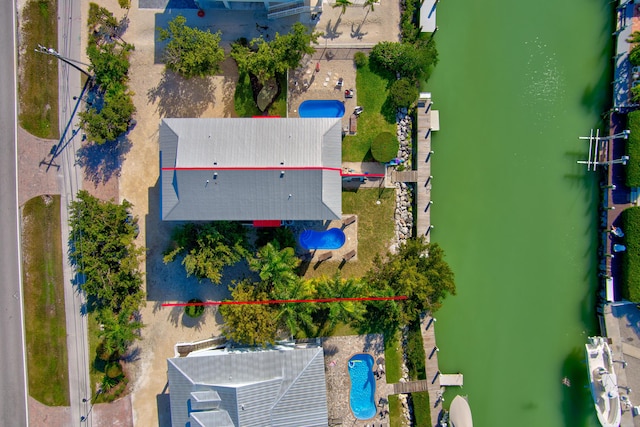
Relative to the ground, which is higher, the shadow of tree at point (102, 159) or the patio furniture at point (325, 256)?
the shadow of tree at point (102, 159)

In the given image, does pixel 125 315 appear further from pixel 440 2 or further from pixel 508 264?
pixel 440 2

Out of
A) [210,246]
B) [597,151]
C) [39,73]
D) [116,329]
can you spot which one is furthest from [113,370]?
[597,151]

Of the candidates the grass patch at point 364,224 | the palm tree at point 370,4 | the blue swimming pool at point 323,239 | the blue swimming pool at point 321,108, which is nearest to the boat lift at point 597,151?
the grass patch at point 364,224

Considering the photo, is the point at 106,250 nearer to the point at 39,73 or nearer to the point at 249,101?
the point at 39,73

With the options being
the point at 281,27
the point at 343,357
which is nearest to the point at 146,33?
the point at 281,27

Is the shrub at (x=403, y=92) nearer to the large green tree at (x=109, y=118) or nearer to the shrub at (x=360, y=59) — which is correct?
the shrub at (x=360, y=59)

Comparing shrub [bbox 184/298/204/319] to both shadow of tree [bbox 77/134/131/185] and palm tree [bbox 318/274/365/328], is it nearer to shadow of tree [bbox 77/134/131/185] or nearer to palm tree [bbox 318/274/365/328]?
palm tree [bbox 318/274/365/328]
